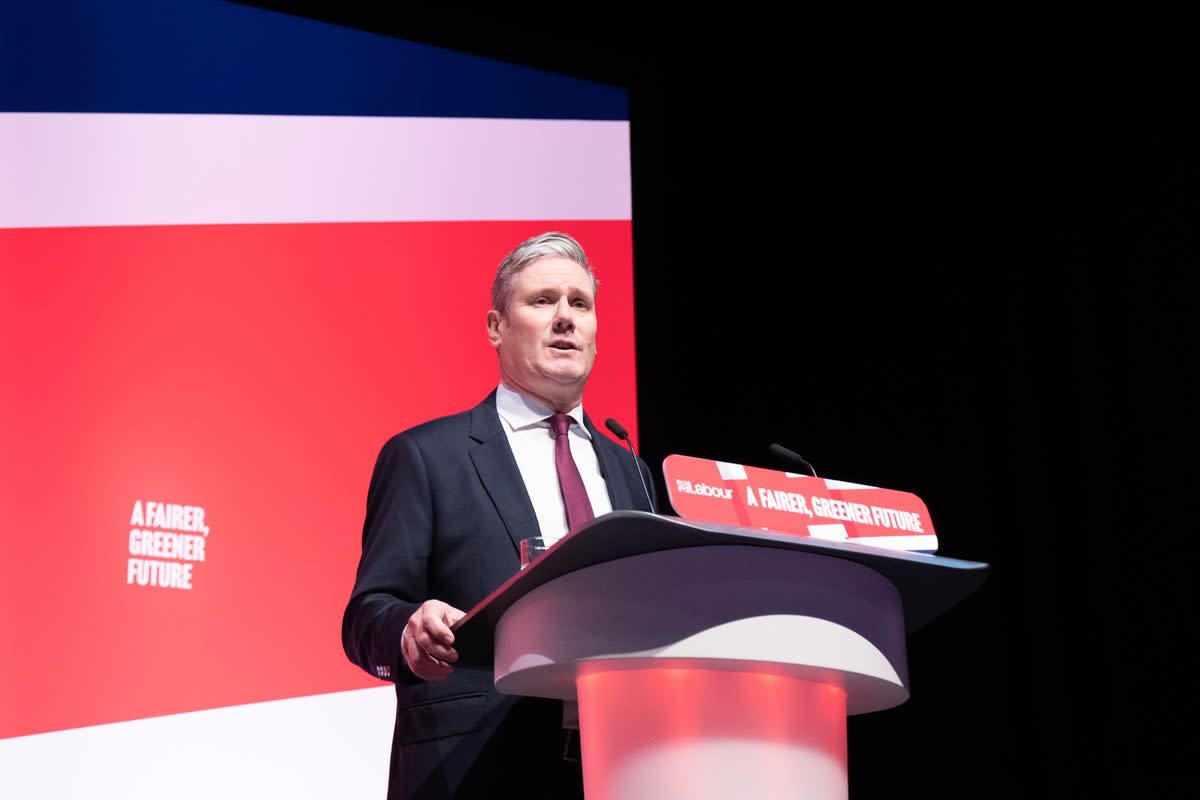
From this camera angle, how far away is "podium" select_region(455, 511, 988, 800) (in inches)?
51.8

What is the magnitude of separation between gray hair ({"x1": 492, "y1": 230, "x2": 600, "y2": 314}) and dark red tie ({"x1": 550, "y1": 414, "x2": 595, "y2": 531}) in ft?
0.94

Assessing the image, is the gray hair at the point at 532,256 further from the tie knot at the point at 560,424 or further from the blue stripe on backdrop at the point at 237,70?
the blue stripe on backdrop at the point at 237,70

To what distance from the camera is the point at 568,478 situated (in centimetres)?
225

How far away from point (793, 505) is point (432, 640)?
49 cm

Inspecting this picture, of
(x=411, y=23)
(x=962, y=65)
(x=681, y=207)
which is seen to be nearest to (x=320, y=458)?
(x=411, y=23)

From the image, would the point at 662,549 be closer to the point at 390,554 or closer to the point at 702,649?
the point at 702,649

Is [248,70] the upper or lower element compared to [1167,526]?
upper

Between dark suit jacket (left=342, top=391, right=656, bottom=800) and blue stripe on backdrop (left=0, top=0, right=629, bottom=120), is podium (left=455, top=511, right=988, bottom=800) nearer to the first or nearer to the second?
dark suit jacket (left=342, top=391, right=656, bottom=800)

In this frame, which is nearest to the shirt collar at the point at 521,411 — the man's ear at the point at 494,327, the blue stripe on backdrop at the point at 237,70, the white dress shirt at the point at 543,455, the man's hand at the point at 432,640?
the white dress shirt at the point at 543,455

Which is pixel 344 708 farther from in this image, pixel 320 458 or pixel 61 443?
pixel 61 443

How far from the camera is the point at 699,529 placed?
1268 millimetres

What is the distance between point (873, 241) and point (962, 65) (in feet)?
2.01

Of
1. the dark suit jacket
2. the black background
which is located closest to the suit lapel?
the dark suit jacket

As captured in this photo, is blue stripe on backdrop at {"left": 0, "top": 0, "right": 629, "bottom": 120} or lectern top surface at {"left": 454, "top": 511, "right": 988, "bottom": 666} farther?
blue stripe on backdrop at {"left": 0, "top": 0, "right": 629, "bottom": 120}
